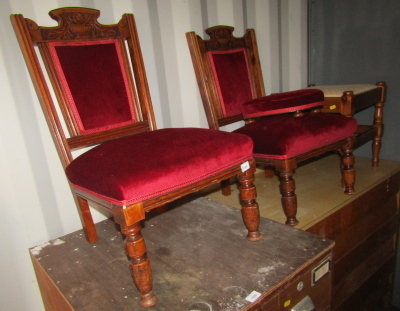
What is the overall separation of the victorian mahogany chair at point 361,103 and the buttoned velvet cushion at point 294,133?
185 mm

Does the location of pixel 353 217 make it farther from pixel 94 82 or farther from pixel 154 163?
pixel 94 82

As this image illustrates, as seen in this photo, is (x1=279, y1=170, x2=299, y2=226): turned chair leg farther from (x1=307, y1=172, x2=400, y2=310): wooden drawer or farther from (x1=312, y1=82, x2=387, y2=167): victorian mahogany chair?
(x1=312, y1=82, x2=387, y2=167): victorian mahogany chair

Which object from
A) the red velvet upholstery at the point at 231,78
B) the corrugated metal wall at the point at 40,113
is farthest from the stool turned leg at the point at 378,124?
the corrugated metal wall at the point at 40,113

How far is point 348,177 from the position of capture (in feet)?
4.46

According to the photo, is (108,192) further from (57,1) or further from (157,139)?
(57,1)

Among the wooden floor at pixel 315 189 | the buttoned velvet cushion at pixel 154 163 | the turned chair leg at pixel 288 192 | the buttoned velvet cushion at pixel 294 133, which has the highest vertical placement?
the buttoned velvet cushion at pixel 154 163

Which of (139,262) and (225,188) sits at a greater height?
(139,262)

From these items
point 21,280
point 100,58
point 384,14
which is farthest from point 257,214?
point 384,14

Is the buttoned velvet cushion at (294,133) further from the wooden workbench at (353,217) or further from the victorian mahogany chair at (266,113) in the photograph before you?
the wooden workbench at (353,217)

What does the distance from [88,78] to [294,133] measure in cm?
75

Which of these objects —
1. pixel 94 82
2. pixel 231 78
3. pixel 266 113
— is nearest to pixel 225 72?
pixel 231 78

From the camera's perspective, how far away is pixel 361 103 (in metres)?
1.51

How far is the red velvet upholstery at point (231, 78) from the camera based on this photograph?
144 centimetres

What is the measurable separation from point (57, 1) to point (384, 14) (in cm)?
166
